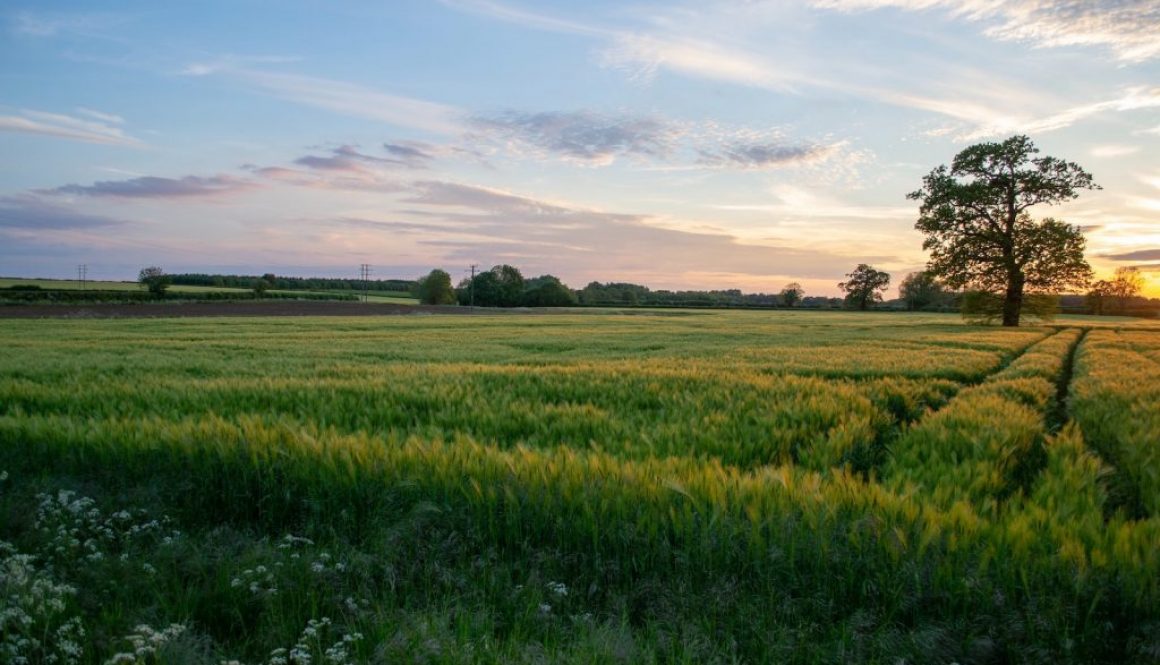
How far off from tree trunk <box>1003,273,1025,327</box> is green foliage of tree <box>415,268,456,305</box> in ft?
378

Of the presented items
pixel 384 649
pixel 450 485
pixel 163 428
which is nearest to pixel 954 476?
pixel 450 485

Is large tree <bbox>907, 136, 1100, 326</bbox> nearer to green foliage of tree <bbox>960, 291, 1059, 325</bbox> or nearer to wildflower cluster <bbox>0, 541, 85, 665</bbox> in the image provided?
green foliage of tree <bbox>960, 291, 1059, 325</bbox>

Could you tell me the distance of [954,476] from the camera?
4.91 meters

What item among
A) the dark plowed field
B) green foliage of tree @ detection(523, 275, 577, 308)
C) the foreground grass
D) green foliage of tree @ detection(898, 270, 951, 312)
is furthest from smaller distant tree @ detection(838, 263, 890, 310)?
the foreground grass

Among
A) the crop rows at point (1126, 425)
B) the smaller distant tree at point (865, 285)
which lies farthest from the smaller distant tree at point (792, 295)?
the crop rows at point (1126, 425)

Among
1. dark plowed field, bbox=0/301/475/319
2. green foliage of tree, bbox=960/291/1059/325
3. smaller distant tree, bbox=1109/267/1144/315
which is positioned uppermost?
smaller distant tree, bbox=1109/267/1144/315

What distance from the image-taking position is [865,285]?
143125 millimetres

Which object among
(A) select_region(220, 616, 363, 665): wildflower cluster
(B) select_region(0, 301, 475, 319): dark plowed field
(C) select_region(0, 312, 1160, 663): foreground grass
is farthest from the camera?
(B) select_region(0, 301, 475, 319): dark plowed field

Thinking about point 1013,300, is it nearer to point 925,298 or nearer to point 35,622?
point 35,622

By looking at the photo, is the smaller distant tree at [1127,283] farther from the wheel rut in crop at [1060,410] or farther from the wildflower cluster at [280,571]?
the wildflower cluster at [280,571]

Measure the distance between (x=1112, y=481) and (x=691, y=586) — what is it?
5.53m

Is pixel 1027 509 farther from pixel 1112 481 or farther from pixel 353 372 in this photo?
pixel 353 372

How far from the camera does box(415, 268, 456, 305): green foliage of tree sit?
142 metres

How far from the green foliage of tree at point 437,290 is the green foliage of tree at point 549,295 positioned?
19.5m
